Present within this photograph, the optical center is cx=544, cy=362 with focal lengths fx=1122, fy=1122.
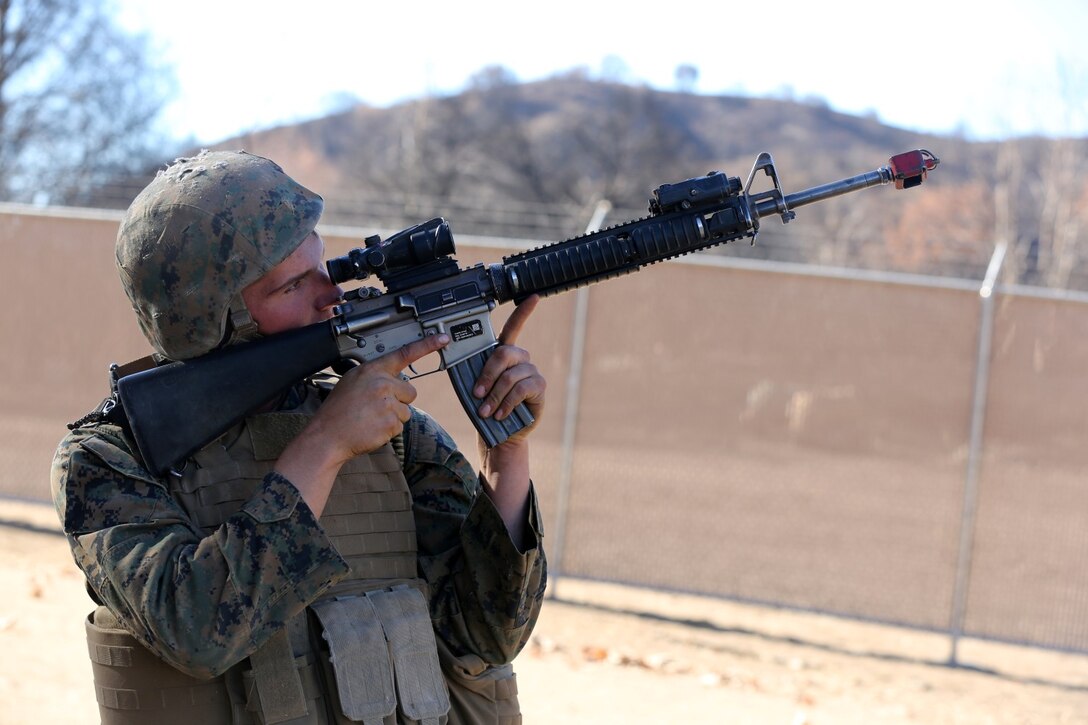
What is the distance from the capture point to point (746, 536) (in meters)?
6.56

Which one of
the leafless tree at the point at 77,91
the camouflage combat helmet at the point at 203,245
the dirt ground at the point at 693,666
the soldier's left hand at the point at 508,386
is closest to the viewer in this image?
the camouflage combat helmet at the point at 203,245

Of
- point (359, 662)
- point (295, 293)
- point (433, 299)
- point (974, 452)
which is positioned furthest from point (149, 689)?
point (974, 452)

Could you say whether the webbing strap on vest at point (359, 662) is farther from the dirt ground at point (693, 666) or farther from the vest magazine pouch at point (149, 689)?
the dirt ground at point (693, 666)

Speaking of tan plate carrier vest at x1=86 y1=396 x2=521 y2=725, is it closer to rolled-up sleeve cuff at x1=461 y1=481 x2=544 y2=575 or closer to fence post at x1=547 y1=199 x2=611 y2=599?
rolled-up sleeve cuff at x1=461 y1=481 x2=544 y2=575

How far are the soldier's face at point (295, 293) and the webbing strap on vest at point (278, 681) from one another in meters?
0.61

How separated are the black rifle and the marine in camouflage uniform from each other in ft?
0.18

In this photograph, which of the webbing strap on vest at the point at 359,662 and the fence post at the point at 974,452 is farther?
the fence post at the point at 974,452

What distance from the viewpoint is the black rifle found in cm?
211

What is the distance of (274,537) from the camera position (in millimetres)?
1913

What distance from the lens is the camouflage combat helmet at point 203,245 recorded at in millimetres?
2109

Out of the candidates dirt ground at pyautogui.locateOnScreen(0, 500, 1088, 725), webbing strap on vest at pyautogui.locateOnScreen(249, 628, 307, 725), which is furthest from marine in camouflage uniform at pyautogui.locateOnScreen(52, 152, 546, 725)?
dirt ground at pyautogui.locateOnScreen(0, 500, 1088, 725)

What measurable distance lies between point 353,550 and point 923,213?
41.7 metres

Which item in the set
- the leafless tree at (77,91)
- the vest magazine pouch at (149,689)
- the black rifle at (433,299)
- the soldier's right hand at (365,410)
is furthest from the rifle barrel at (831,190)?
the leafless tree at (77,91)

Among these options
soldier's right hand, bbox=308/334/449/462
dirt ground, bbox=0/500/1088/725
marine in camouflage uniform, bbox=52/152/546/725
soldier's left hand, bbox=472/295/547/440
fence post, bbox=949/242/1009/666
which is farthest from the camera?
fence post, bbox=949/242/1009/666
